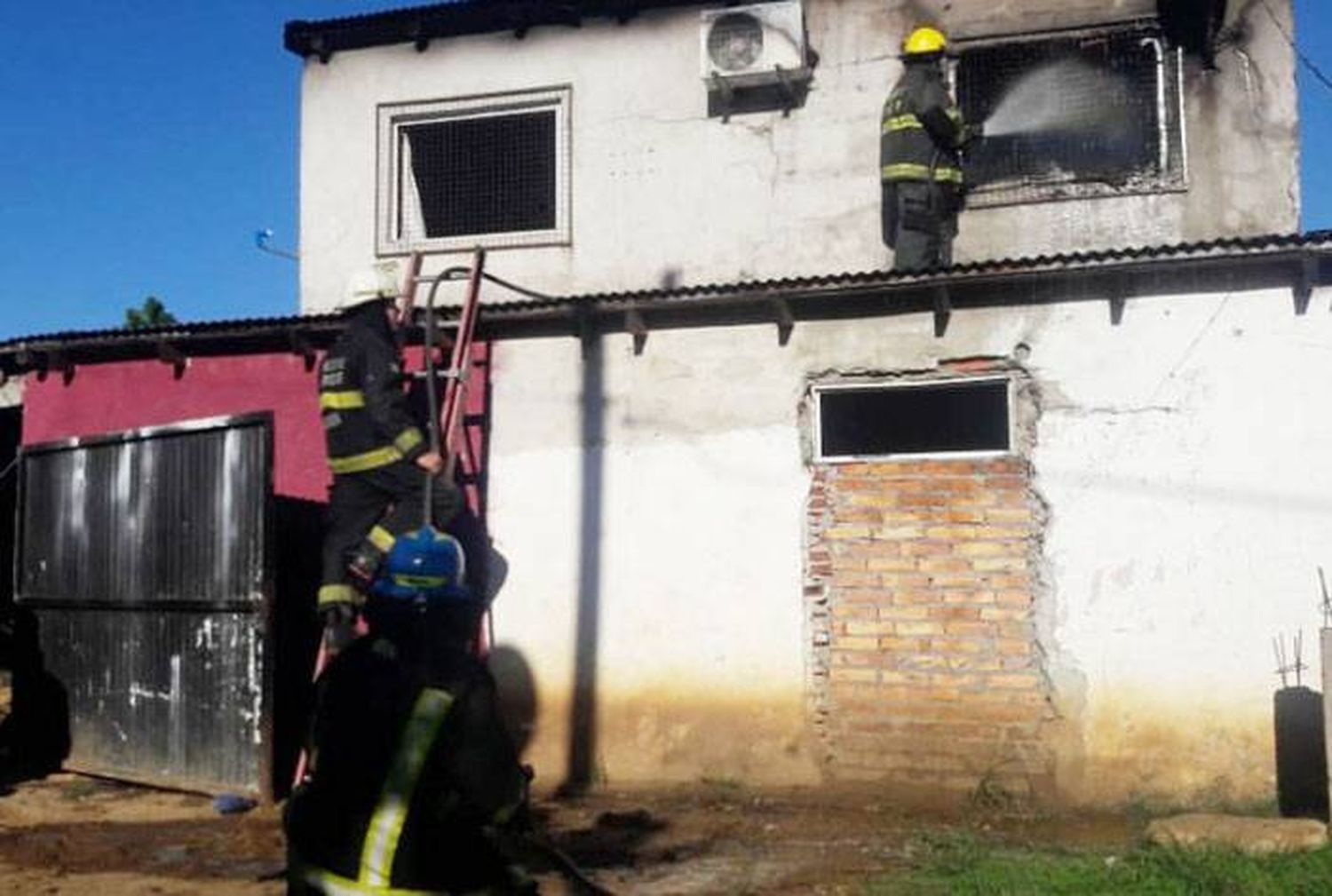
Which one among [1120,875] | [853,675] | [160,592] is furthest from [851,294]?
[160,592]

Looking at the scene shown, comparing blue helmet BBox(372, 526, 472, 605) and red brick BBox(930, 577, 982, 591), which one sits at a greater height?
blue helmet BBox(372, 526, 472, 605)

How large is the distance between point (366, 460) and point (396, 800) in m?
4.80

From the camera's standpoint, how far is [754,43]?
33.1ft

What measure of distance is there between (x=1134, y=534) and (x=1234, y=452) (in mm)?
713

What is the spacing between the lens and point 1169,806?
745 cm

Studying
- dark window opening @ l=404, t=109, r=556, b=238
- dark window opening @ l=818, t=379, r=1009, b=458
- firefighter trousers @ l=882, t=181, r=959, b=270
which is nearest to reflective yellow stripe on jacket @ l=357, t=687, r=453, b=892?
dark window opening @ l=818, t=379, r=1009, b=458

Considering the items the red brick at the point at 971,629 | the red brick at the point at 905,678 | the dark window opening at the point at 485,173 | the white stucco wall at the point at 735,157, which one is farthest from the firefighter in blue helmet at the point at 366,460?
the dark window opening at the point at 485,173

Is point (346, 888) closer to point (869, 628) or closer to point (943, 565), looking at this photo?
point (869, 628)

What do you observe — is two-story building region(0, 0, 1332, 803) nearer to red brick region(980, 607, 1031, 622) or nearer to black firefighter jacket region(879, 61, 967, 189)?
red brick region(980, 607, 1031, 622)

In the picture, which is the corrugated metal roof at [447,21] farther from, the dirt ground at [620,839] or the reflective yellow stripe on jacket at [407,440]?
the dirt ground at [620,839]

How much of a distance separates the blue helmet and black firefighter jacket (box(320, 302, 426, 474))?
4.11 meters

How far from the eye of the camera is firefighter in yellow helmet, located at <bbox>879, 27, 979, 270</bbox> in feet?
31.0

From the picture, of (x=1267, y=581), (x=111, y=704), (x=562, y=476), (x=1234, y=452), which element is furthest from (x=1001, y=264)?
(x=111, y=704)

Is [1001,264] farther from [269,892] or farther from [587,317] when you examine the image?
[269,892]
